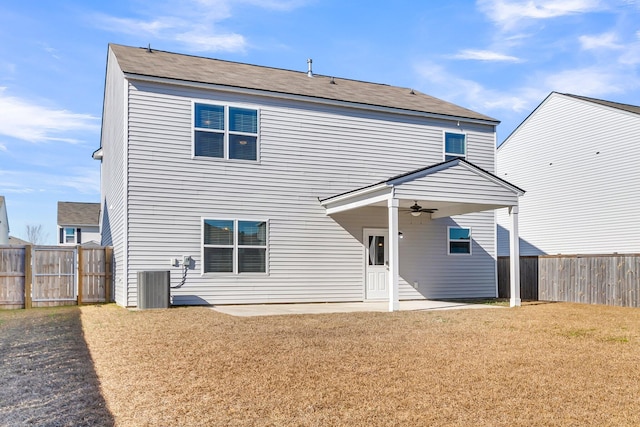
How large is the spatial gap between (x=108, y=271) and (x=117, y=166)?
2957 millimetres

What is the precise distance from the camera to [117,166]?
51.6 ft

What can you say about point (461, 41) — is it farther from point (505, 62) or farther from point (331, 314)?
point (331, 314)

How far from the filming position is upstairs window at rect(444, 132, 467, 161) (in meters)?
17.5

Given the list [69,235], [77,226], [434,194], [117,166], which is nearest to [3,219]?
[69,235]

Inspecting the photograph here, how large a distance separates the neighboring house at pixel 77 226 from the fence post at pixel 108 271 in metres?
24.8

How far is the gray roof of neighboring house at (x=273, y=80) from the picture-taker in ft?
48.8

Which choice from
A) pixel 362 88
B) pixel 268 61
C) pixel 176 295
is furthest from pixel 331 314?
pixel 268 61

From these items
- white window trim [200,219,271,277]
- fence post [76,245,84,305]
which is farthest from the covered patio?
fence post [76,245,84,305]

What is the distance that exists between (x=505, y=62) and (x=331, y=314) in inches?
314

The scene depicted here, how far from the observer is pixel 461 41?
518 inches

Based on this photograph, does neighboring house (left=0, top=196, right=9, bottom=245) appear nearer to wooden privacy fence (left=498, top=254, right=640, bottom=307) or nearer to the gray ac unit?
the gray ac unit

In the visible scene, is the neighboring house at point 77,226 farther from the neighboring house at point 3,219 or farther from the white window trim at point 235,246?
the white window trim at point 235,246

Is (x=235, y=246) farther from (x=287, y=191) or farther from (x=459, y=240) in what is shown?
(x=459, y=240)

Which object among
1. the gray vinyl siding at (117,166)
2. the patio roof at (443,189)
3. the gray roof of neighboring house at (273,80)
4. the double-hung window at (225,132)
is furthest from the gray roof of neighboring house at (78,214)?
the patio roof at (443,189)
